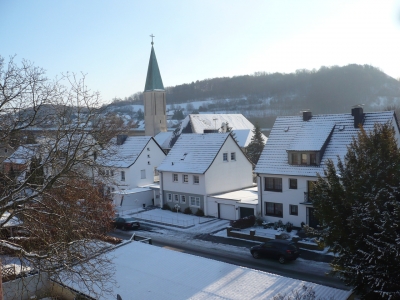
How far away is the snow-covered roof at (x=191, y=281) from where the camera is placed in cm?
1483

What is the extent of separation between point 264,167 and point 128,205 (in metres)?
13.8

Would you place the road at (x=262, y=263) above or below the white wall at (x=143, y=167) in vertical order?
below

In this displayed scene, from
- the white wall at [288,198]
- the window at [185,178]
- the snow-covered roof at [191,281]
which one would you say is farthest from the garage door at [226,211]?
the snow-covered roof at [191,281]

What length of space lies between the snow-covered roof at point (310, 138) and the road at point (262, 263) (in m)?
7.50

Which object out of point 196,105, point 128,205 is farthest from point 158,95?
point 196,105

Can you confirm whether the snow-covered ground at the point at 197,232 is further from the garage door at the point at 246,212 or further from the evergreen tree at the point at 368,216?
the evergreen tree at the point at 368,216

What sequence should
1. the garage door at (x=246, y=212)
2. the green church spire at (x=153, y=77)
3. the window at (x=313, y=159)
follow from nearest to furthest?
the window at (x=313, y=159), the garage door at (x=246, y=212), the green church spire at (x=153, y=77)

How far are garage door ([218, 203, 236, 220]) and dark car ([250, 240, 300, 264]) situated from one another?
898 cm

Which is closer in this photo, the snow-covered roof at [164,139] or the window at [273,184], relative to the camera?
the window at [273,184]

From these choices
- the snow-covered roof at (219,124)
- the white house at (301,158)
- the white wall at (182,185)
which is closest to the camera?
the white house at (301,158)

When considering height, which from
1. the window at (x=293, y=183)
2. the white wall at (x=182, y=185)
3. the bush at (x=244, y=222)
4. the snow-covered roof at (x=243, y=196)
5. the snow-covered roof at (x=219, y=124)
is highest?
the snow-covered roof at (x=219, y=124)

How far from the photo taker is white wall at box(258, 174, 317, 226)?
94.1 ft

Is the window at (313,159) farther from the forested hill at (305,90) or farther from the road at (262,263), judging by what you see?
the forested hill at (305,90)

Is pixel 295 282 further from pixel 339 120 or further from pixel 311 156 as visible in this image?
pixel 339 120
